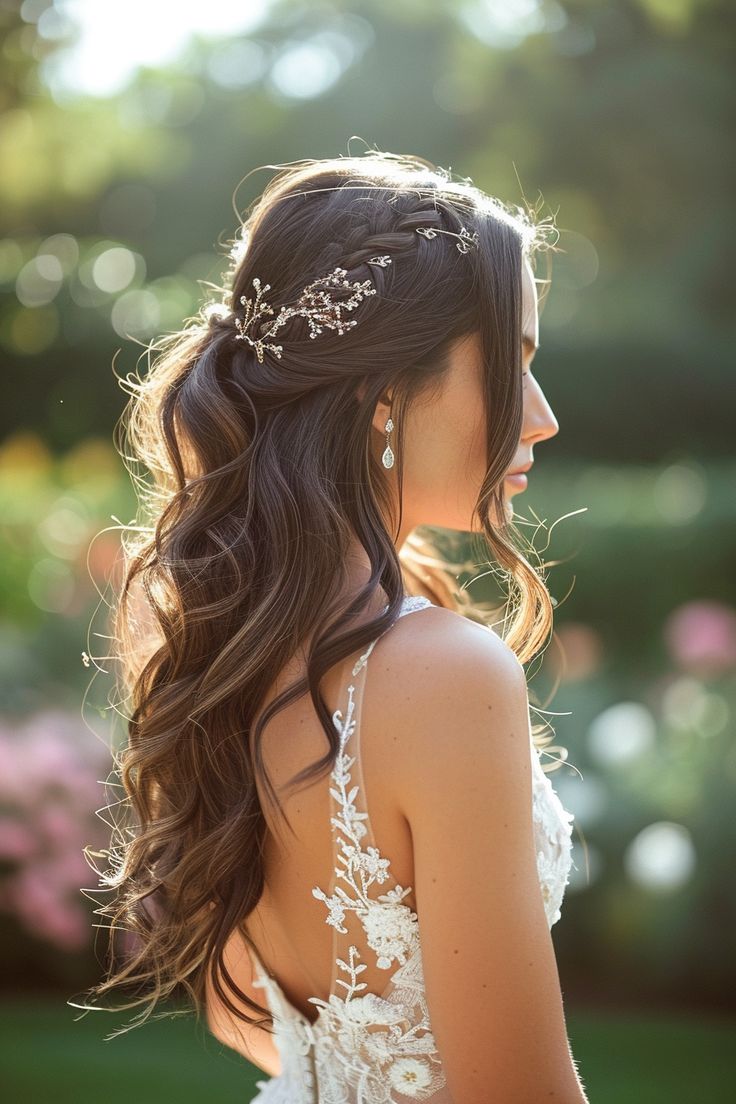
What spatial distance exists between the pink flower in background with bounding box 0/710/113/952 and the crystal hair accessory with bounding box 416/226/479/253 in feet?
10.2

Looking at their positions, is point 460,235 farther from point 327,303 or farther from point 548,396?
point 548,396

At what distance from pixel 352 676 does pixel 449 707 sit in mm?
176

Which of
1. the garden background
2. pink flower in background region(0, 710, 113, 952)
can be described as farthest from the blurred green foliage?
pink flower in background region(0, 710, 113, 952)

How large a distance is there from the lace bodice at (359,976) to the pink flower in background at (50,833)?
2.66 metres

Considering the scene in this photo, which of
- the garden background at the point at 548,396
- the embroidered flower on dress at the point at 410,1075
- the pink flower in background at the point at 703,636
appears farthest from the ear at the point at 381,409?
the pink flower in background at the point at 703,636

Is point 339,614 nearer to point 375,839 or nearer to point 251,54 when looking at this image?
point 375,839

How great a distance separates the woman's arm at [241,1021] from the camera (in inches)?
81.0

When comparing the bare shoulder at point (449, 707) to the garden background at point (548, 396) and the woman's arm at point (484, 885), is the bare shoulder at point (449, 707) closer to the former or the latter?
the woman's arm at point (484, 885)

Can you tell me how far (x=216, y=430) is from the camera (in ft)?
5.93

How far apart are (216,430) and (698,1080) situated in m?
3.18

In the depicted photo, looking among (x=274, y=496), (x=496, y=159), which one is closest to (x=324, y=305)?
(x=274, y=496)

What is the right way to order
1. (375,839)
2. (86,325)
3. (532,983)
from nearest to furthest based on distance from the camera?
(532,983)
(375,839)
(86,325)

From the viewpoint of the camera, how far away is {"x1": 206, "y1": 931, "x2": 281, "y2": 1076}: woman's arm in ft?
6.75

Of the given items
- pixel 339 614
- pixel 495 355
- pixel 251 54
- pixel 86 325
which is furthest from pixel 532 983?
pixel 251 54
